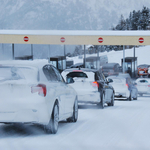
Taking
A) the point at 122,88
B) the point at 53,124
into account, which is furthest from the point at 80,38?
the point at 53,124

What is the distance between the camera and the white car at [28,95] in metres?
7.58

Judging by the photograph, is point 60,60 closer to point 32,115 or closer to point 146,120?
point 146,120

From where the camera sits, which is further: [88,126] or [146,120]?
[146,120]

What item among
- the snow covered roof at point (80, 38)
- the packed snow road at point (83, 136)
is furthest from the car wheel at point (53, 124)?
the snow covered roof at point (80, 38)

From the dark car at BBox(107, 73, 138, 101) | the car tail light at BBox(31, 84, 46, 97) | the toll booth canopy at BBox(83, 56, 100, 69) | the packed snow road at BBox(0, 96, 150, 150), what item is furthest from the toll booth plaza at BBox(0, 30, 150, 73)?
the car tail light at BBox(31, 84, 46, 97)

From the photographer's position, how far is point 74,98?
10234mm

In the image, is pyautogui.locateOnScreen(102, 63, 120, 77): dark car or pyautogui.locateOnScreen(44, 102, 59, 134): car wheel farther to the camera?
pyautogui.locateOnScreen(102, 63, 120, 77): dark car

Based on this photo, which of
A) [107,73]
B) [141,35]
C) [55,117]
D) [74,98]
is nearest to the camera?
[55,117]

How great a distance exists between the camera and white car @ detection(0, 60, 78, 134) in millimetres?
7578

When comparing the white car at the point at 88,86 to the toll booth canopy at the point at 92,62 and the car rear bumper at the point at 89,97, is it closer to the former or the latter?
the car rear bumper at the point at 89,97

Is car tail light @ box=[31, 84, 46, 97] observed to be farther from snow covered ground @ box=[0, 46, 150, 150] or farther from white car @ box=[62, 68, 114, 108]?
white car @ box=[62, 68, 114, 108]

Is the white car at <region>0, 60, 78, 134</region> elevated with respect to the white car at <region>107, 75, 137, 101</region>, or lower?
elevated

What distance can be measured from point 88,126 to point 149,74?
181ft

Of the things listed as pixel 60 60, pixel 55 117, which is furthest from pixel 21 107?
pixel 60 60
